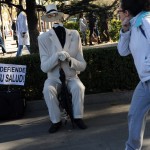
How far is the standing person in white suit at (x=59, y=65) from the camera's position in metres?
5.59

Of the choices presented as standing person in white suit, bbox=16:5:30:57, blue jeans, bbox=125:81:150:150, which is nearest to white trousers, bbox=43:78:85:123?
blue jeans, bbox=125:81:150:150

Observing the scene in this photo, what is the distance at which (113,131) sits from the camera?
5.41 metres

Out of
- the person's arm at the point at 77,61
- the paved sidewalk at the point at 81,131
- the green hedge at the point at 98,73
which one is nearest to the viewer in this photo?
the paved sidewalk at the point at 81,131

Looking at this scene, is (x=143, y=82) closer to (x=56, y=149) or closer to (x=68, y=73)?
(x=56, y=149)

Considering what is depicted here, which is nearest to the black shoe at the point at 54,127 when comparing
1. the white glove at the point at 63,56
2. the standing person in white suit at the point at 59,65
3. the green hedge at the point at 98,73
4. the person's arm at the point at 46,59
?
the standing person in white suit at the point at 59,65

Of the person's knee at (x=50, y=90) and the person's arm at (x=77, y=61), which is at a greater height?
the person's arm at (x=77, y=61)

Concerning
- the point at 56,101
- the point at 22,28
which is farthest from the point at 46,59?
the point at 22,28

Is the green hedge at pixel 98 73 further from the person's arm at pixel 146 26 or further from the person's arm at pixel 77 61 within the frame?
the person's arm at pixel 146 26

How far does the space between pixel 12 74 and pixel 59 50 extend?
1.26 metres

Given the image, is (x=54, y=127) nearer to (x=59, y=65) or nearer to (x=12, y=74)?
(x=59, y=65)

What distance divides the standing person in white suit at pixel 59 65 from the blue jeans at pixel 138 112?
184 cm

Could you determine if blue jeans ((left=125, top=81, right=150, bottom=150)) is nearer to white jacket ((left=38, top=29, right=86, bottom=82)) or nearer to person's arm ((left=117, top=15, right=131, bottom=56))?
person's arm ((left=117, top=15, right=131, bottom=56))

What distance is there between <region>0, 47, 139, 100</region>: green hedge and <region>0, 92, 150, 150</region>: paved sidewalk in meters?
0.36

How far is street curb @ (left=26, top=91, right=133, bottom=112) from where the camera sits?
6.98 metres
